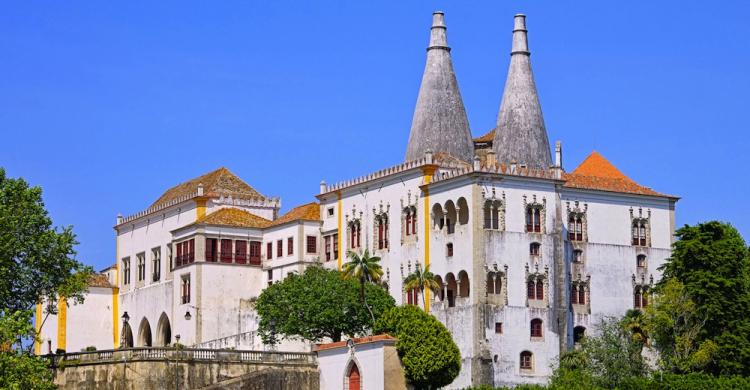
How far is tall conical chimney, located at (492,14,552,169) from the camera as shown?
103 m

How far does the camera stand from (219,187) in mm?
109500

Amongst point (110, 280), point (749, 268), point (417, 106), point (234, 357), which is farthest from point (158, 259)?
point (749, 268)

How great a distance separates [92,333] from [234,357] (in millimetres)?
31018

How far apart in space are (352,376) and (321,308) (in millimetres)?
8246

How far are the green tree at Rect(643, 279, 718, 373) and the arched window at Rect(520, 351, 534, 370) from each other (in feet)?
20.2

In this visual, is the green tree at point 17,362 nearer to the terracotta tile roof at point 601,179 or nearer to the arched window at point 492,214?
the arched window at point 492,214

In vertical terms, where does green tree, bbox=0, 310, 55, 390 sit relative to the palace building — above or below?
below

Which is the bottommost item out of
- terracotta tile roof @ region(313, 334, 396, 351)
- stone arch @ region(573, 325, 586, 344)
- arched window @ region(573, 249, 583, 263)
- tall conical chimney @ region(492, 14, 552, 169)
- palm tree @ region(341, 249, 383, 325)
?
terracotta tile roof @ region(313, 334, 396, 351)

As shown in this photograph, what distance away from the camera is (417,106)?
10488 cm

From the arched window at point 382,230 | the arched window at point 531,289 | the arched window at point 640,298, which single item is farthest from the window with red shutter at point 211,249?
the arched window at point 640,298

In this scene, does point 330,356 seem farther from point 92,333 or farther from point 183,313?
point 92,333

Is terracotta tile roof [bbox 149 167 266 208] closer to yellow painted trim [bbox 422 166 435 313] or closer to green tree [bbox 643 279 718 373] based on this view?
yellow painted trim [bbox 422 166 435 313]

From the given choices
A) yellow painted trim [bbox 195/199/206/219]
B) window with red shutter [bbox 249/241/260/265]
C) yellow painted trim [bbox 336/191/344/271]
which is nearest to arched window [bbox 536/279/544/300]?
yellow painted trim [bbox 336/191/344/271]

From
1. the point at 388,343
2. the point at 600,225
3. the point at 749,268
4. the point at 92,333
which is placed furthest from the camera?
the point at 92,333
